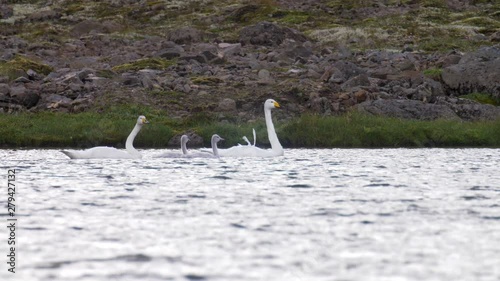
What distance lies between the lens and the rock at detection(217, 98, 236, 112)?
44.4 metres

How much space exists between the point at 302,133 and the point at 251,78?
13.3 metres

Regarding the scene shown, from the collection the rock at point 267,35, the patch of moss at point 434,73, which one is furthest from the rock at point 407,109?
the rock at point 267,35

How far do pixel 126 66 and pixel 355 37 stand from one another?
77.6 ft

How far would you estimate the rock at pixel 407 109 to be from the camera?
4300 cm

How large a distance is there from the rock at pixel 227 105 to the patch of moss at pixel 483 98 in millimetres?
10995

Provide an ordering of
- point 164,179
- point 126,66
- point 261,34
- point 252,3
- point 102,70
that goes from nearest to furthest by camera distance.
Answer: point 164,179 < point 102,70 < point 126,66 < point 261,34 < point 252,3

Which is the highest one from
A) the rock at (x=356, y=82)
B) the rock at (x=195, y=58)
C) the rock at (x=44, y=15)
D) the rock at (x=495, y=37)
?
the rock at (x=44, y=15)

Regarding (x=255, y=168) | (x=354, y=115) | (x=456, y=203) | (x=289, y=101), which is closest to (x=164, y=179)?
(x=255, y=168)

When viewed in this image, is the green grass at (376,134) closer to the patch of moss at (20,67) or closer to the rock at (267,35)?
the patch of moss at (20,67)

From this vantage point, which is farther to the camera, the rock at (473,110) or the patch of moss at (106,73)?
the patch of moss at (106,73)

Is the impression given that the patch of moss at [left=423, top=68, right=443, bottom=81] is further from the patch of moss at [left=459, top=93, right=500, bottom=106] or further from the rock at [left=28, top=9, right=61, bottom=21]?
the rock at [left=28, top=9, right=61, bottom=21]

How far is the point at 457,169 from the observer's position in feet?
81.8

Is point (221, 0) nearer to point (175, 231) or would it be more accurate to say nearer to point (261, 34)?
point (261, 34)

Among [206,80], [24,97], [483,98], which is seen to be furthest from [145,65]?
[483,98]
